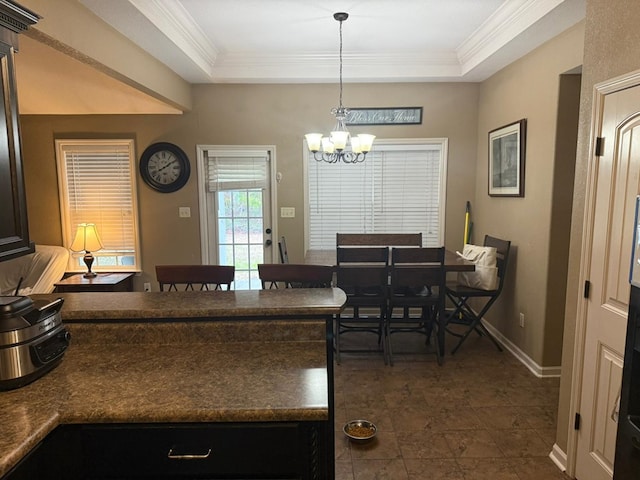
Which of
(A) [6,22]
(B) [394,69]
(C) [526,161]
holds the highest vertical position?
(B) [394,69]

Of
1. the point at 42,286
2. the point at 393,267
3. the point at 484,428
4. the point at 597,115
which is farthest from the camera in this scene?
the point at 42,286

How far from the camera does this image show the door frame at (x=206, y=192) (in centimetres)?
459

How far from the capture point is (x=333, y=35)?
12.1 ft

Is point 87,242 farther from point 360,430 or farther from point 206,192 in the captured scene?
point 360,430

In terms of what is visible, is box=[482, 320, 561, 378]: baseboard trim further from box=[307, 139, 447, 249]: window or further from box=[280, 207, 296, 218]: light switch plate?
box=[280, 207, 296, 218]: light switch plate

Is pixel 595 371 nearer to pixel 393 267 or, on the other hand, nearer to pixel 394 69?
pixel 393 267

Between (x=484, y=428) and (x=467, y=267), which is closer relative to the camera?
(x=484, y=428)

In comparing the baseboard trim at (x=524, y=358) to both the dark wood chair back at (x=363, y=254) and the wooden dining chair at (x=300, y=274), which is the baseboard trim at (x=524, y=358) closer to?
the dark wood chair back at (x=363, y=254)

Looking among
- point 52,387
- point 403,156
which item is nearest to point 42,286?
point 52,387

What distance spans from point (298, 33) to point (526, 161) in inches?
88.9

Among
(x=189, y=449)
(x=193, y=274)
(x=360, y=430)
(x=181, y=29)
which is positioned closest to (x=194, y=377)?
(x=189, y=449)

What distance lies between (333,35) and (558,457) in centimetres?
354

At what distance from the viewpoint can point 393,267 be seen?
345 centimetres

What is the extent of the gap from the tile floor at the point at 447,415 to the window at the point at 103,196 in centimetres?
282
